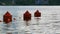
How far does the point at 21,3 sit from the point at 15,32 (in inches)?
1168

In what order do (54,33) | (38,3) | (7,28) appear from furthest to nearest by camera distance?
(38,3) < (7,28) < (54,33)

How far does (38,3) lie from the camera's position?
33.9 m

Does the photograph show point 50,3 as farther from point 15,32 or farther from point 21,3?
point 15,32

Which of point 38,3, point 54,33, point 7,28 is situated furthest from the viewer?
point 38,3

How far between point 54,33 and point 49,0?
99.9 ft

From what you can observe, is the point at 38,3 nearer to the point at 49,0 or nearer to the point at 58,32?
the point at 49,0

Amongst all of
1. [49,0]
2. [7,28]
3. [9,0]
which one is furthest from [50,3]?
[7,28]

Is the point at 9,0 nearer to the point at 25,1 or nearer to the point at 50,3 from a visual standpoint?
the point at 25,1

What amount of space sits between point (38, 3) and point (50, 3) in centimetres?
199

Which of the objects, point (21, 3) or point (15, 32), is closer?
point (15, 32)

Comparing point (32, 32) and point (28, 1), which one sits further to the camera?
point (28, 1)

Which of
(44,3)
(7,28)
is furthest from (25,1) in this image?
(7,28)

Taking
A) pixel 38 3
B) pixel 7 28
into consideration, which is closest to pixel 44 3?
pixel 38 3

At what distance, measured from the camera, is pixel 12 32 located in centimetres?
541
